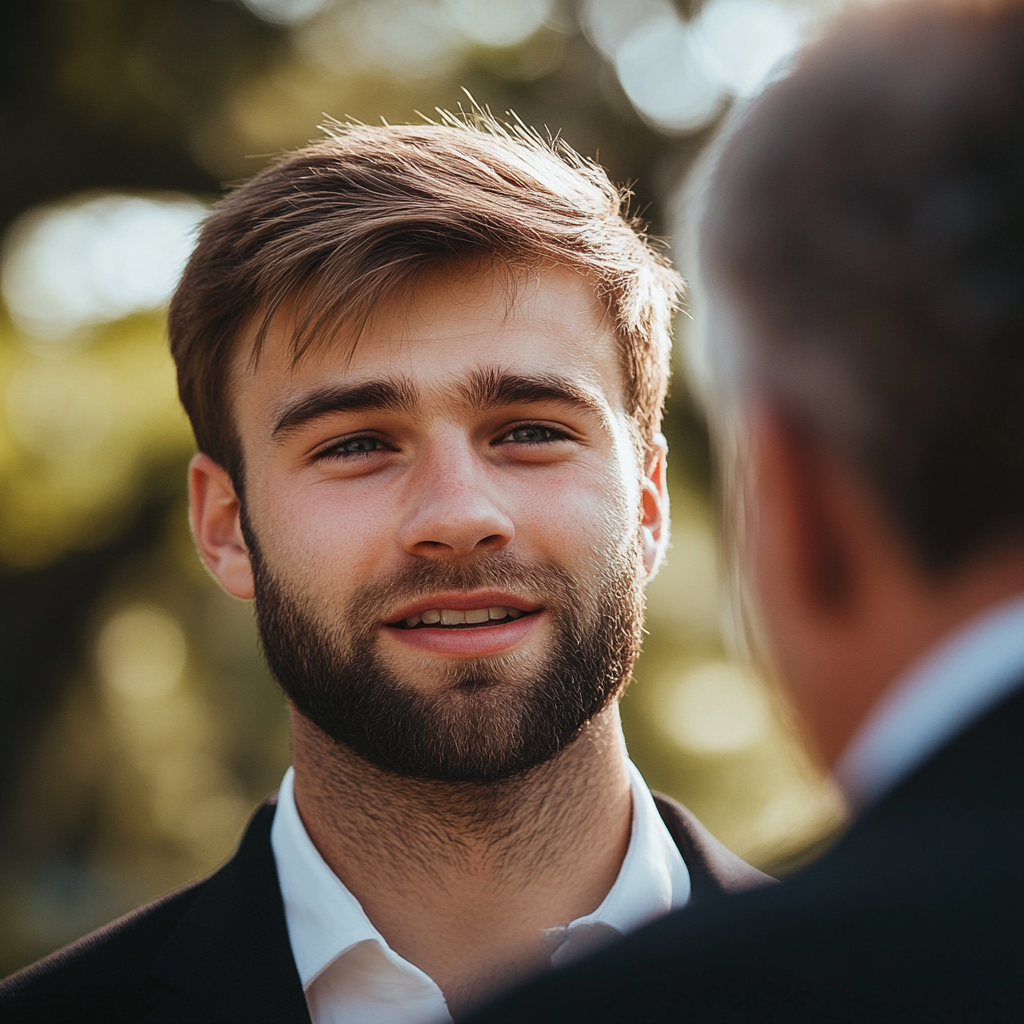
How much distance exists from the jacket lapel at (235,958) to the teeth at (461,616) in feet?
2.56

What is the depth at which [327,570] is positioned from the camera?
9.37 feet

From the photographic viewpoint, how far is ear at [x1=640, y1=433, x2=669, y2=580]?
10.6ft

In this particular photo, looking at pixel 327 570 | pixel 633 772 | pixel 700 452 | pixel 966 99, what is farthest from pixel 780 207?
pixel 700 452

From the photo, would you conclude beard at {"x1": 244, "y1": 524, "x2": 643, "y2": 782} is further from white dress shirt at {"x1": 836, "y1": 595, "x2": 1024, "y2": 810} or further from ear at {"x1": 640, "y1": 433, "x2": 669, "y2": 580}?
white dress shirt at {"x1": 836, "y1": 595, "x2": 1024, "y2": 810}

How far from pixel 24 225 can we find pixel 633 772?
10775 millimetres

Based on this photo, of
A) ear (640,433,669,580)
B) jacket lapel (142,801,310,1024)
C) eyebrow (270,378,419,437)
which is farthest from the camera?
ear (640,433,669,580)

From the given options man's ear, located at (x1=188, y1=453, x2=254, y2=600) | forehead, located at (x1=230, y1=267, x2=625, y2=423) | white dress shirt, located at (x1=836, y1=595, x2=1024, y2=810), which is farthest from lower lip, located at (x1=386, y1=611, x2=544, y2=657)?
white dress shirt, located at (x1=836, y1=595, x2=1024, y2=810)

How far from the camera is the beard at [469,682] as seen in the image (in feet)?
→ 9.09

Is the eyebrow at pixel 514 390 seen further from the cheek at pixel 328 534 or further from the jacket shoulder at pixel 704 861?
the jacket shoulder at pixel 704 861

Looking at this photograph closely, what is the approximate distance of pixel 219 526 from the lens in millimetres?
3359

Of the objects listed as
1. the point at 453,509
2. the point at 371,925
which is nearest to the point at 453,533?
the point at 453,509

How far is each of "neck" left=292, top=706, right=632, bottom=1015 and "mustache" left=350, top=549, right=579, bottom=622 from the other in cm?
39

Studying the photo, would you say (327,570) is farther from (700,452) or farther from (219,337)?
(700,452)

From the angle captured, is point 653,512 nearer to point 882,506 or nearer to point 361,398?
point 361,398
